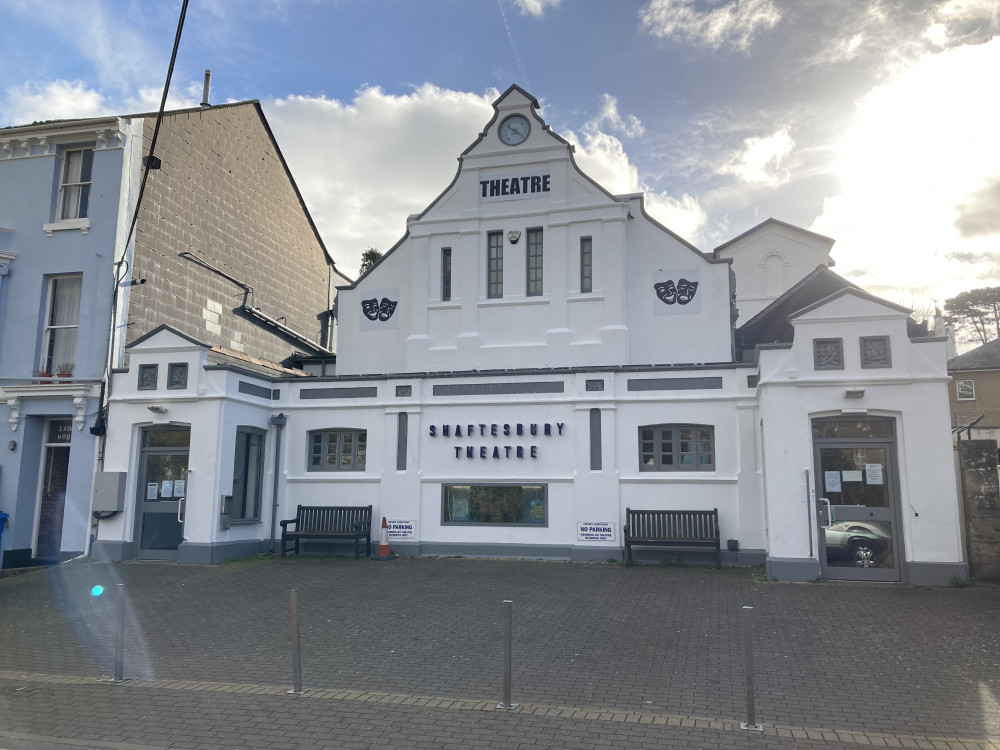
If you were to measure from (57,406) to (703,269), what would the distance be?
52.2 ft

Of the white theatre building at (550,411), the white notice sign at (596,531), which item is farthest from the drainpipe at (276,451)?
the white notice sign at (596,531)

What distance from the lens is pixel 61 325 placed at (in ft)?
60.2

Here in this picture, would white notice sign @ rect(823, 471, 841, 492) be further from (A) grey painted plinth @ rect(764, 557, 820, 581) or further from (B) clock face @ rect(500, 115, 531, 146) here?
(B) clock face @ rect(500, 115, 531, 146)

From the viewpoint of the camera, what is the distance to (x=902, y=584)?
1250 centimetres

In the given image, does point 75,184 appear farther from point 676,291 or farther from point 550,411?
point 676,291

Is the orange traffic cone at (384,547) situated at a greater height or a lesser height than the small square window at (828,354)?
lesser

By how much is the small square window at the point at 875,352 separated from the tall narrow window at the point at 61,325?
1703cm

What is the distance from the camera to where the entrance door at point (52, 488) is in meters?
17.8

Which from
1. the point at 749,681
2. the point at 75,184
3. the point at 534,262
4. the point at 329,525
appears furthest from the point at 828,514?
the point at 75,184

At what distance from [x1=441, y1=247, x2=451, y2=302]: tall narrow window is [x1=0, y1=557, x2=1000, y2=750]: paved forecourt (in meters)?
9.09

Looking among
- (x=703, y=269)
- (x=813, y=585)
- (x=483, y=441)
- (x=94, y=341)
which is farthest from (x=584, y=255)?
(x=94, y=341)

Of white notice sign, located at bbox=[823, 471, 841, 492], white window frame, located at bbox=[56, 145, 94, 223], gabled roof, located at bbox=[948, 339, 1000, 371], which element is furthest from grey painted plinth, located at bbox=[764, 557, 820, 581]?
gabled roof, located at bbox=[948, 339, 1000, 371]

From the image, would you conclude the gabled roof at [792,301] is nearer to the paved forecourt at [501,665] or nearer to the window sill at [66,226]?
the paved forecourt at [501,665]

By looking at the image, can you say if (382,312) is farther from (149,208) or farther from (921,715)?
(921,715)
